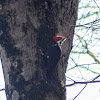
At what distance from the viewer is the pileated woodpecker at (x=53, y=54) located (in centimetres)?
193

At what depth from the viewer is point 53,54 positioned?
84.8 inches

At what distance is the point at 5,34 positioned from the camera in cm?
188

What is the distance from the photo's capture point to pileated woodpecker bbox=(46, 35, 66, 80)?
193 centimetres

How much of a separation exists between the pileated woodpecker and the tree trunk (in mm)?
56

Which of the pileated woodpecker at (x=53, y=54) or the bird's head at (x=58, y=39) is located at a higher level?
the bird's head at (x=58, y=39)

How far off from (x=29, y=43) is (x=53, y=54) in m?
0.37

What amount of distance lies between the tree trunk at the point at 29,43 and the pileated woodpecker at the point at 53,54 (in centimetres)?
6

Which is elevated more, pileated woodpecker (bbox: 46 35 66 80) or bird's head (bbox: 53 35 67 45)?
bird's head (bbox: 53 35 67 45)

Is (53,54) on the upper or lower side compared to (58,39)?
lower

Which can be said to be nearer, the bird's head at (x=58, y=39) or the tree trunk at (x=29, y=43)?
the tree trunk at (x=29, y=43)

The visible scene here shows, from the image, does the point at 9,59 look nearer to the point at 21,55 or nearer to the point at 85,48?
the point at 21,55

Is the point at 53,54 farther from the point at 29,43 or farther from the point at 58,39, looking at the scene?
the point at 29,43

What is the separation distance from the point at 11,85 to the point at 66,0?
104 centimetres

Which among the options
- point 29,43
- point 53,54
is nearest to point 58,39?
point 53,54
